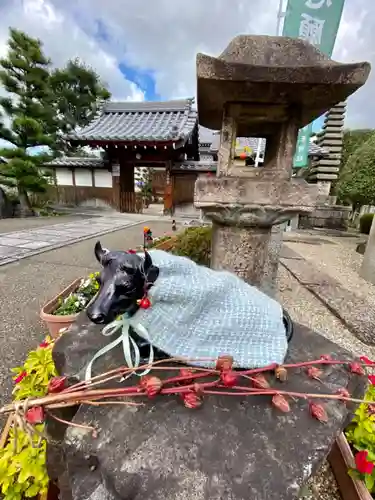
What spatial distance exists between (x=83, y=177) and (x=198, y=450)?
13221 mm

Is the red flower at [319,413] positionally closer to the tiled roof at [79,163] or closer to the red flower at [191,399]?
the red flower at [191,399]

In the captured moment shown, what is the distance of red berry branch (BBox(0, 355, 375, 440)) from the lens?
2.08 feet

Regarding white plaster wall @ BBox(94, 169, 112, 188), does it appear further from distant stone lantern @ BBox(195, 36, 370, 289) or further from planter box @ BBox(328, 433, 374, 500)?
planter box @ BBox(328, 433, 374, 500)

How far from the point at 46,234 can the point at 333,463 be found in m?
6.75

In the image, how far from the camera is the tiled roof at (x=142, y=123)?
9711mm

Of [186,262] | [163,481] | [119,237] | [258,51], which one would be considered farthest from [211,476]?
[119,237]

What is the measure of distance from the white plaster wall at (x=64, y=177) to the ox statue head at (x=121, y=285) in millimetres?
13189

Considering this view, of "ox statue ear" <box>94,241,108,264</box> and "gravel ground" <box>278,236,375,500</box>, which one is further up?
"ox statue ear" <box>94,241,108,264</box>

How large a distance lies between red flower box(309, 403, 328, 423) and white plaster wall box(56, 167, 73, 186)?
1368 cm

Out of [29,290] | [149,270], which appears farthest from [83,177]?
[149,270]

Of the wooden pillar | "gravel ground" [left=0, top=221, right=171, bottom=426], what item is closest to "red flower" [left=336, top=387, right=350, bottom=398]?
"gravel ground" [left=0, top=221, right=171, bottom=426]

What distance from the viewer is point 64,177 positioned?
12.5m

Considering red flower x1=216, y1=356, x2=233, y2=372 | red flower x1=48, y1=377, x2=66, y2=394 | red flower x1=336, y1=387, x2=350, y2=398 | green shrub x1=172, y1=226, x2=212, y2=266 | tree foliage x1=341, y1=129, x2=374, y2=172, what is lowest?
green shrub x1=172, y1=226, x2=212, y2=266

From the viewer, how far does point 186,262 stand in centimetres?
107
